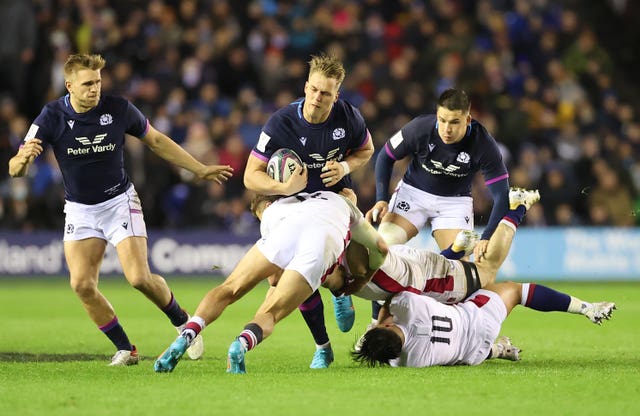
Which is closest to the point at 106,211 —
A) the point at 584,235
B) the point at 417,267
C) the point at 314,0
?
the point at 417,267

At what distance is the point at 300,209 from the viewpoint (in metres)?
8.37

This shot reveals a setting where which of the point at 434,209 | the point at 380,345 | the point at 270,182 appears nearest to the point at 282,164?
the point at 270,182

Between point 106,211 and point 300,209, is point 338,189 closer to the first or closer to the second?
point 300,209

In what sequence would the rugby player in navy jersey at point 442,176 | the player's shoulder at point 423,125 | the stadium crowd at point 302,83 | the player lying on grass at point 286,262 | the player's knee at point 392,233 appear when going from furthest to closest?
the stadium crowd at point 302,83
the player's knee at point 392,233
the player's shoulder at point 423,125
the rugby player in navy jersey at point 442,176
the player lying on grass at point 286,262

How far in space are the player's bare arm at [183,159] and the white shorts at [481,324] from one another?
2.27 metres

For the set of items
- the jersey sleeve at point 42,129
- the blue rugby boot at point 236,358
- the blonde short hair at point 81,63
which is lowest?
the blue rugby boot at point 236,358

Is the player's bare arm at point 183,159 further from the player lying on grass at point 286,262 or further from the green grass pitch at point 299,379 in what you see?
the green grass pitch at point 299,379

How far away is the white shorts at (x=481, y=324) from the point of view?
8.71 meters

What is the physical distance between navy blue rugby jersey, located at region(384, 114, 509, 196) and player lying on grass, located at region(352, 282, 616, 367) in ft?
5.69

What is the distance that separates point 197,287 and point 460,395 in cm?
1091

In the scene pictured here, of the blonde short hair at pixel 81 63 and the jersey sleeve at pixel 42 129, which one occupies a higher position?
the blonde short hair at pixel 81 63

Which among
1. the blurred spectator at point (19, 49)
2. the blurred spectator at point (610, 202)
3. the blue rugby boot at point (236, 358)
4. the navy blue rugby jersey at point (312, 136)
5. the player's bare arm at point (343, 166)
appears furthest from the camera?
the blurred spectator at point (19, 49)

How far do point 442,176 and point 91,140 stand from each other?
3425 mm

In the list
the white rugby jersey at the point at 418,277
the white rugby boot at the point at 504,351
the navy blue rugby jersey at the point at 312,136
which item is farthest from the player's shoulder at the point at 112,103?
the white rugby boot at the point at 504,351
